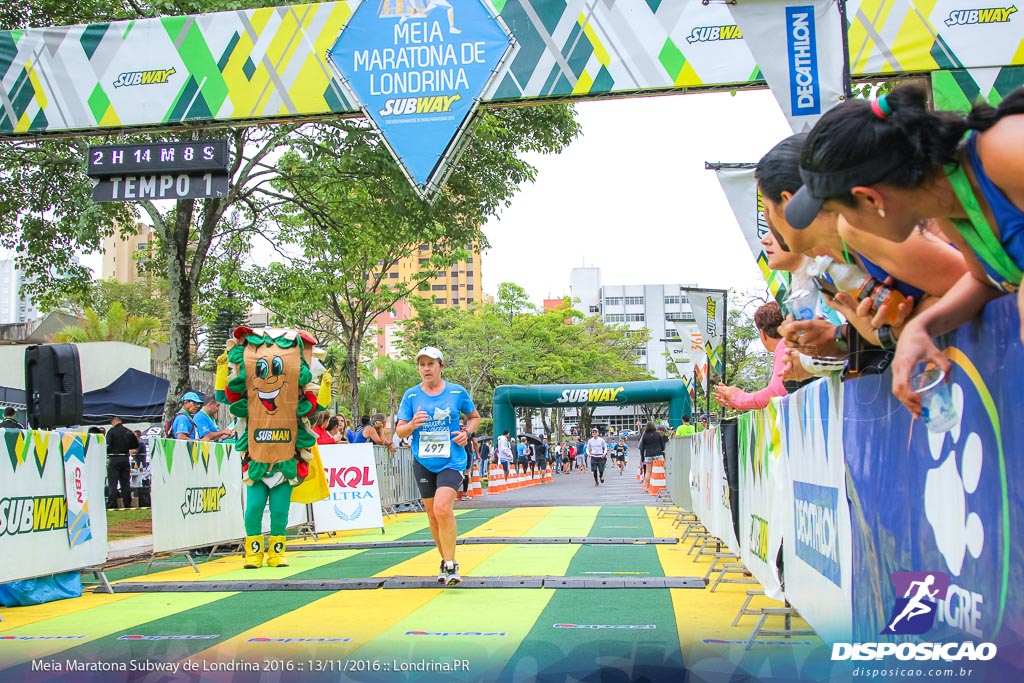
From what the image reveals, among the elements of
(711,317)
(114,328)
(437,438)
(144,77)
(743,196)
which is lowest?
(437,438)

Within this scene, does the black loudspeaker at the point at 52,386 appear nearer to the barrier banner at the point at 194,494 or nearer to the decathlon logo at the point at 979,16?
the barrier banner at the point at 194,494

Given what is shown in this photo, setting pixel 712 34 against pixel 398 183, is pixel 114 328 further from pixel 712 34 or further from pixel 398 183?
pixel 712 34

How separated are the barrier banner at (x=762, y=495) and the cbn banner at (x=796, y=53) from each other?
2009 millimetres

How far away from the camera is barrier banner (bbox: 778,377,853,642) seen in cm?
369

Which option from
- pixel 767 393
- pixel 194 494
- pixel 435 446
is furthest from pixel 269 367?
pixel 767 393

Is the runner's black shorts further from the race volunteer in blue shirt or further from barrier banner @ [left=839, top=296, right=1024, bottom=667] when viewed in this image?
barrier banner @ [left=839, top=296, right=1024, bottom=667]

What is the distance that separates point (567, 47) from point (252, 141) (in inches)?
381

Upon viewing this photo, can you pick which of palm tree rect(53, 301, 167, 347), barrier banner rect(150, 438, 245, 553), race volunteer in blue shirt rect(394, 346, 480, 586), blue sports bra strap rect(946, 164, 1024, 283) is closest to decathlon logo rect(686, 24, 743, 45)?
race volunteer in blue shirt rect(394, 346, 480, 586)

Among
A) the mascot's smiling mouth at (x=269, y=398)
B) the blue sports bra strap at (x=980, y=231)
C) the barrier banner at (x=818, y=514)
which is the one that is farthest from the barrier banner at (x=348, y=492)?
the blue sports bra strap at (x=980, y=231)

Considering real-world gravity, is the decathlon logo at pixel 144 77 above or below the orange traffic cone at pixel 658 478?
above

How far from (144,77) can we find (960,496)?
32.7 feet

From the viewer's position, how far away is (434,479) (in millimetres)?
7516

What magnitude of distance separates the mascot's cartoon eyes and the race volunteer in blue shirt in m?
1.75

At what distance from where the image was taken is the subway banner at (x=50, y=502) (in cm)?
664
